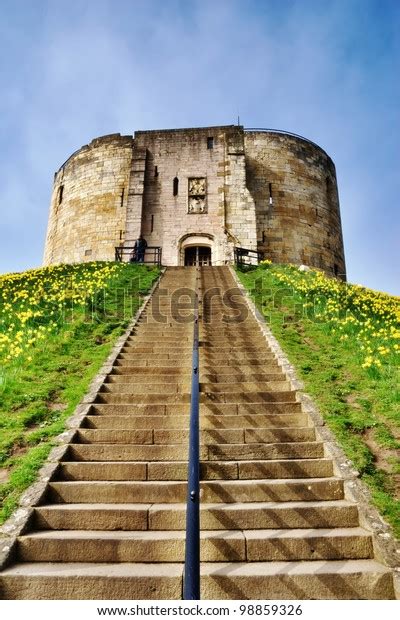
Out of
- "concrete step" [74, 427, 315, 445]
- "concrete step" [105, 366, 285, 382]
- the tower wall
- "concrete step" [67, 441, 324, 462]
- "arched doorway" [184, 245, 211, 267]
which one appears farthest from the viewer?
"arched doorway" [184, 245, 211, 267]

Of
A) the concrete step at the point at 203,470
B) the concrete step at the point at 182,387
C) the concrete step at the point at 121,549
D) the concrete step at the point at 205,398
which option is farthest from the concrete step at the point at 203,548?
the concrete step at the point at 182,387

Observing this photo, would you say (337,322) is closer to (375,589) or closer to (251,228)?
(375,589)

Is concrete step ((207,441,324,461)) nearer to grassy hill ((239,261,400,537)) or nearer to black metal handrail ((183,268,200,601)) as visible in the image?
grassy hill ((239,261,400,537))

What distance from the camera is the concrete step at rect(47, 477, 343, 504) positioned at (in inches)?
141

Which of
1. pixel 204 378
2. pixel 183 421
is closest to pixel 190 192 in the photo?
pixel 204 378

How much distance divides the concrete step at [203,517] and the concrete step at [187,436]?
995 millimetres

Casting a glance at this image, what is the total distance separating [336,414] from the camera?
15.5 feet

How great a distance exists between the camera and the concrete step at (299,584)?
2.70 m

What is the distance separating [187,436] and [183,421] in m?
0.26

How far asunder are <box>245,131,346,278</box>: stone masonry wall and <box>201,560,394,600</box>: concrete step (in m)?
18.7

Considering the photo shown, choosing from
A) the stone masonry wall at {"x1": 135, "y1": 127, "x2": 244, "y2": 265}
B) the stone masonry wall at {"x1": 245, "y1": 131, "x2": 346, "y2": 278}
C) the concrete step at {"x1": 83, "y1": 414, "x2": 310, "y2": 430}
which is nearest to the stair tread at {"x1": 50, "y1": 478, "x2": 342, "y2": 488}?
the concrete step at {"x1": 83, "y1": 414, "x2": 310, "y2": 430}

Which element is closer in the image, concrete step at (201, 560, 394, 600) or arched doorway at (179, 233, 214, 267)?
concrete step at (201, 560, 394, 600)

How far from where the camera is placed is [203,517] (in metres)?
3.34

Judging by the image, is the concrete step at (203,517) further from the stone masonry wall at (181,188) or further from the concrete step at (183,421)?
the stone masonry wall at (181,188)
